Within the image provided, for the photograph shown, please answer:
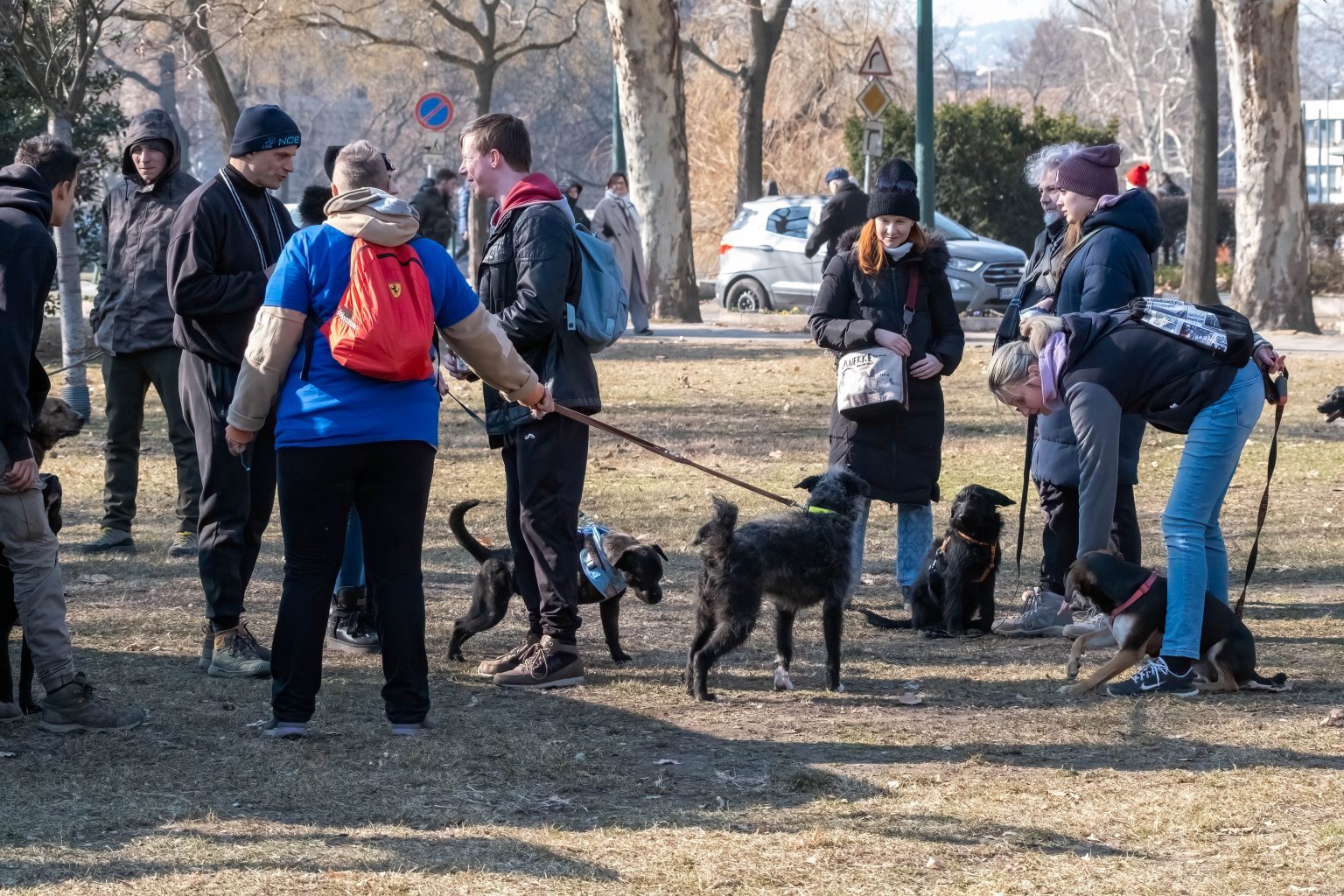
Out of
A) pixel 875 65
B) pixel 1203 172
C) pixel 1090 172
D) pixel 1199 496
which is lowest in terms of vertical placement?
pixel 1199 496

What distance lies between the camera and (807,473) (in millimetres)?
11008

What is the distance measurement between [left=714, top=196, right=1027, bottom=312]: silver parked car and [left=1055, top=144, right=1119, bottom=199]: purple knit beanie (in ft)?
47.8

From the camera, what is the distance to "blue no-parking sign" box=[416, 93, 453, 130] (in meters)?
22.0

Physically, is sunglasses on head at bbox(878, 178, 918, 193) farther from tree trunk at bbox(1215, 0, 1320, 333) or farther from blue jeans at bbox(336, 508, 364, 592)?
→ tree trunk at bbox(1215, 0, 1320, 333)

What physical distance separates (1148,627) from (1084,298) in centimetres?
145

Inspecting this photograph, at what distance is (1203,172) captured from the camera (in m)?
21.3

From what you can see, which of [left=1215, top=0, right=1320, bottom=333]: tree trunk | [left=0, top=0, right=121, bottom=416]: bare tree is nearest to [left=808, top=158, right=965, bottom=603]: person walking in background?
[left=0, top=0, right=121, bottom=416]: bare tree

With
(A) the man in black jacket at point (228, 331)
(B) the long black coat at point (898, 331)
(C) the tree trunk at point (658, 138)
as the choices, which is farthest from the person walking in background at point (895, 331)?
(C) the tree trunk at point (658, 138)

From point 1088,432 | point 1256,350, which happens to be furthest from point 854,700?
point 1256,350

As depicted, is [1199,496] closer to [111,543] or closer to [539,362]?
[539,362]

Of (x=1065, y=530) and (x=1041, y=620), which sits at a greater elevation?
(x=1065, y=530)

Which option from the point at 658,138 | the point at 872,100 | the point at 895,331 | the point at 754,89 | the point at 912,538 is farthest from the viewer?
the point at 754,89

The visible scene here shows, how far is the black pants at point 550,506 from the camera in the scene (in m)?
5.97

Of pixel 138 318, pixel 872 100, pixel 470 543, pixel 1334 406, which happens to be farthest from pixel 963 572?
pixel 872 100
